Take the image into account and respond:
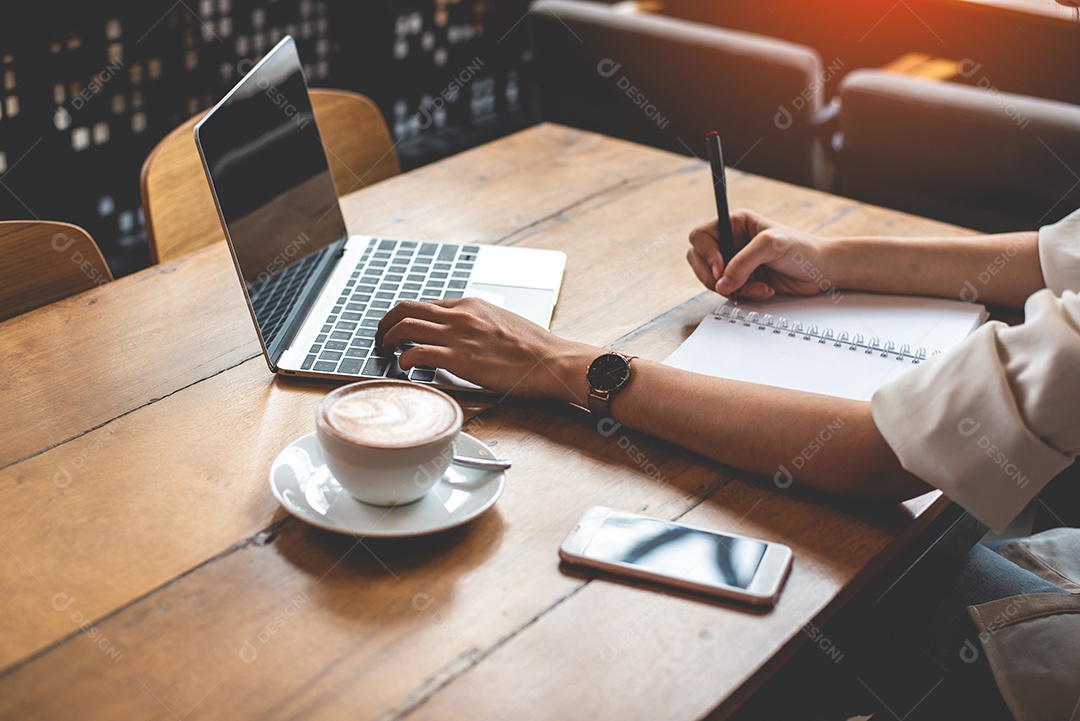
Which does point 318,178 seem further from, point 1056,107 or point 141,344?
point 1056,107

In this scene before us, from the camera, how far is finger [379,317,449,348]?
39.2 inches

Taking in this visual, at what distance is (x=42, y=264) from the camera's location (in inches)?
48.4

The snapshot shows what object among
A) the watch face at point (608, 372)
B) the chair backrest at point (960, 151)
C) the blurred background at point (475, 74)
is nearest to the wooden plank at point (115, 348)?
the watch face at point (608, 372)

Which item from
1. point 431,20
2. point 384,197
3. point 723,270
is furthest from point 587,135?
point 431,20

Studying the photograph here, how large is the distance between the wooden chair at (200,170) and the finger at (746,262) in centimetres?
66

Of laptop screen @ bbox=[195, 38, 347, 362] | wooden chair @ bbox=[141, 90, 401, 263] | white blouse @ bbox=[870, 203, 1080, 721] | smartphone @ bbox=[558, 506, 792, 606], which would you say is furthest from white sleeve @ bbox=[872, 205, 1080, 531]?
wooden chair @ bbox=[141, 90, 401, 263]

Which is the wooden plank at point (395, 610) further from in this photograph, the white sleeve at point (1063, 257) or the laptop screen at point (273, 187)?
the white sleeve at point (1063, 257)

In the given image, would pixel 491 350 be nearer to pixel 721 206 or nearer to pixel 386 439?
pixel 386 439

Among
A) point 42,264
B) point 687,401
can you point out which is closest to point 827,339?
point 687,401

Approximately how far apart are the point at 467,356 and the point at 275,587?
0.32 metres

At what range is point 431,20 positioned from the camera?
3.13m

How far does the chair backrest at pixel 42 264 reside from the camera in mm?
1207

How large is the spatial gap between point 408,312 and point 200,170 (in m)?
0.68

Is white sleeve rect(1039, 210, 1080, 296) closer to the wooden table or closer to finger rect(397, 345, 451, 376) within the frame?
the wooden table
